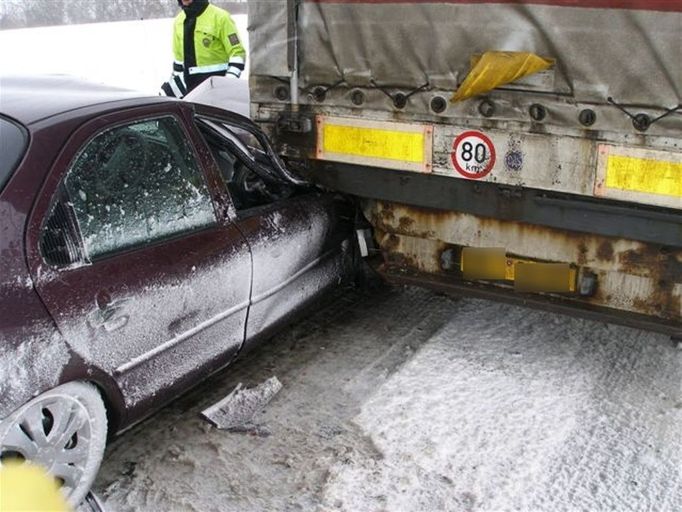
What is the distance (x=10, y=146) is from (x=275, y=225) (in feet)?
4.91

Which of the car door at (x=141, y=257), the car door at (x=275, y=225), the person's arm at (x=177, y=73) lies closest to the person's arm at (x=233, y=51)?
the person's arm at (x=177, y=73)

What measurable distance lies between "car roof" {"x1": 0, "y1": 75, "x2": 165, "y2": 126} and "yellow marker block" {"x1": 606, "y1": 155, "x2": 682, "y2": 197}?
7.31 feet

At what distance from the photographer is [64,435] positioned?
2.87m

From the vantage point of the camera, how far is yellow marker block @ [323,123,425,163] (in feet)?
13.1

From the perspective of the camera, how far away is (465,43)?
3766 millimetres

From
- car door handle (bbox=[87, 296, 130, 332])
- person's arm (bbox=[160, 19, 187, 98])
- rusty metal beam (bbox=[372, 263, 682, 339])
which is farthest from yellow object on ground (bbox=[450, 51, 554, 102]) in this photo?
person's arm (bbox=[160, 19, 187, 98])

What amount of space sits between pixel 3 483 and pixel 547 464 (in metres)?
2.26

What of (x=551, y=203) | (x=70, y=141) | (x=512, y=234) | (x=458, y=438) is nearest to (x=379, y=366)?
(x=458, y=438)

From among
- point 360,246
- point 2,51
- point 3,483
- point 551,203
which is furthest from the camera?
point 2,51

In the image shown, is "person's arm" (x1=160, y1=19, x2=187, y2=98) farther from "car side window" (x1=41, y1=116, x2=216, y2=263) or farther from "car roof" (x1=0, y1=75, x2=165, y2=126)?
"car side window" (x1=41, y1=116, x2=216, y2=263)

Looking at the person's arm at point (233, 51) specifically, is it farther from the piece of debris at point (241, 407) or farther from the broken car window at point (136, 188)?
the piece of debris at point (241, 407)

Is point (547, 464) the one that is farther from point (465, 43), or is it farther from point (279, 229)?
point (465, 43)

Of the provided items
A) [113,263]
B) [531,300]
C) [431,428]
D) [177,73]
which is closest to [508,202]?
[531,300]

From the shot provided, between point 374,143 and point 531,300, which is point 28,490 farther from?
point 531,300
